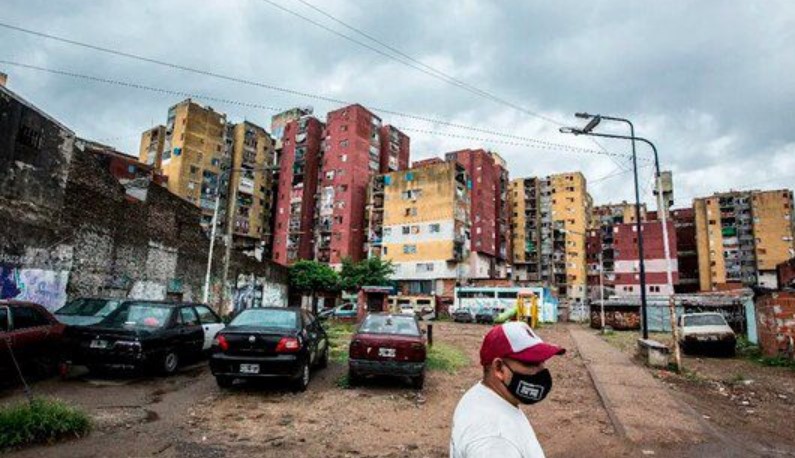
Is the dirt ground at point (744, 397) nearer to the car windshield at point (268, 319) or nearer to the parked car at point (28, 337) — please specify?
the car windshield at point (268, 319)

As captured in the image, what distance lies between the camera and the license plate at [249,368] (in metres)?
8.80

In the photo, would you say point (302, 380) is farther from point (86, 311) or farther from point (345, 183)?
point (345, 183)

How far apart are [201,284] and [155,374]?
617 inches

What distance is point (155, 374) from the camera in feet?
35.3

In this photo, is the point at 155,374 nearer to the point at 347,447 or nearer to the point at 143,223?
the point at 347,447

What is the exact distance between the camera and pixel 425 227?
66.1 m

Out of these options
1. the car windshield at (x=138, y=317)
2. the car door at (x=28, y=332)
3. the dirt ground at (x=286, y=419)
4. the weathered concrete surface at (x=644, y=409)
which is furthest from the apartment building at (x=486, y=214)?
the car door at (x=28, y=332)

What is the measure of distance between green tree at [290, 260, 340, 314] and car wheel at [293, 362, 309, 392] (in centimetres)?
3917

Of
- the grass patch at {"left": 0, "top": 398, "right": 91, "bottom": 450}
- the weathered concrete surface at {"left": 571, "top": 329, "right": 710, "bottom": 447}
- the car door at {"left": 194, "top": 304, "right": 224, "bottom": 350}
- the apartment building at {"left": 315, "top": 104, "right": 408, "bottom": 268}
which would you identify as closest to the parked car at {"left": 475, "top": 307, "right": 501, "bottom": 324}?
the apartment building at {"left": 315, "top": 104, "right": 408, "bottom": 268}

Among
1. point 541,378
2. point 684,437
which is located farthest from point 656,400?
point 541,378

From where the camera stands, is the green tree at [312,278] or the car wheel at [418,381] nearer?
the car wheel at [418,381]

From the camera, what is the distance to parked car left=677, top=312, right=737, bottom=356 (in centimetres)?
1775

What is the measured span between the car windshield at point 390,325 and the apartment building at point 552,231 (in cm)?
8163

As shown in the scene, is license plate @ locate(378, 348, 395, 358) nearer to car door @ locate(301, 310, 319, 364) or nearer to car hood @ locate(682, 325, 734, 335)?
car door @ locate(301, 310, 319, 364)
